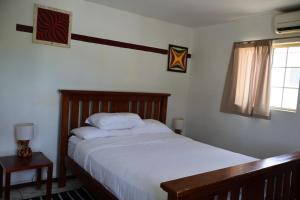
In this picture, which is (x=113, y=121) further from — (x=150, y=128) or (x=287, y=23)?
(x=287, y=23)

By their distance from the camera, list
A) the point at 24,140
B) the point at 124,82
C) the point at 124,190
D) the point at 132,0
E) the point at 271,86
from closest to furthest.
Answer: the point at 124,190 → the point at 24,140 → the point at 132,0 → the point at 271,86 → the point at 124,82

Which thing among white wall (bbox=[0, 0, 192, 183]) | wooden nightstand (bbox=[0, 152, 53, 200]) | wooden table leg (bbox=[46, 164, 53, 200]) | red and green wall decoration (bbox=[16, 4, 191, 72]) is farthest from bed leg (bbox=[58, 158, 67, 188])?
red and green wall decoration (bbox=[16, 4, 191, 72])

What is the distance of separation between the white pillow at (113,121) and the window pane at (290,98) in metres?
1.79

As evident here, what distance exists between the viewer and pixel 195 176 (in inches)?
52.1

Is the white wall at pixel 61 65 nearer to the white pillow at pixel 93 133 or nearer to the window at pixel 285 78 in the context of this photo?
the white pillow at pixel 93 133

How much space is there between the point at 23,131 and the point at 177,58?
243cm

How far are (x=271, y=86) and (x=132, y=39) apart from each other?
1.90 meters

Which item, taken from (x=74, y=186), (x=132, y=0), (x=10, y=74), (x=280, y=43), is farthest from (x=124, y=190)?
(x=280, y=43)

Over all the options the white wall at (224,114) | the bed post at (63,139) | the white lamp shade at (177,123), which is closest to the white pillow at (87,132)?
the bed post at (63,139)

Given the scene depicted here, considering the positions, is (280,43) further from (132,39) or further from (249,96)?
(132,39)

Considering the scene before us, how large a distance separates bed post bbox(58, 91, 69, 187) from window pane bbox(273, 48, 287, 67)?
2573 mm

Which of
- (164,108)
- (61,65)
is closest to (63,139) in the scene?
(61,65)

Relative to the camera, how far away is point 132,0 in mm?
2855

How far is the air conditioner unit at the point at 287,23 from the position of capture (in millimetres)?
2718
